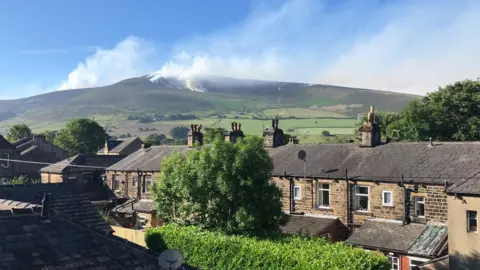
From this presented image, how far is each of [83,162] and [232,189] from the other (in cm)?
3325

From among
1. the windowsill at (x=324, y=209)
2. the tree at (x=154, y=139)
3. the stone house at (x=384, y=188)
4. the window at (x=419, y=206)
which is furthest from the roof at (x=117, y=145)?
the window at (x=419, y=206)

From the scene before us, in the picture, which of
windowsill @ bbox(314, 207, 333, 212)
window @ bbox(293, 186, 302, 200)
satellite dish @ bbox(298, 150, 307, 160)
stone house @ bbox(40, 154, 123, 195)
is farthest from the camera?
stone house @ bbox(40, 154, 123, 195)

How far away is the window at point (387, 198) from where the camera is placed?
79.8 feet

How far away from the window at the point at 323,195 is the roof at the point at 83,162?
87.1ft

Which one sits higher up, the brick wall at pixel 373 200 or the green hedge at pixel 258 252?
the brick wall at pixel 373 200

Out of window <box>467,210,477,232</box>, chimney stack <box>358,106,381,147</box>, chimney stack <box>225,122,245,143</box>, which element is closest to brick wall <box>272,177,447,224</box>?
window <box>467,210,477,232</box>

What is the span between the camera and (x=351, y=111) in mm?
144875

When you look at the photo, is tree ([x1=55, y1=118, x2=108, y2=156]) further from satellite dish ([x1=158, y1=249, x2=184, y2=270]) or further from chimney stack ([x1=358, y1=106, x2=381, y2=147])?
satellite dish ([x1=158, y1=249, x2=184, y2=270])

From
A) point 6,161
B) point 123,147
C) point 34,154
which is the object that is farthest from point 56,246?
point 123,147

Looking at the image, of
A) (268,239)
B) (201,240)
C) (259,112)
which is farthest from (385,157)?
(259,112)

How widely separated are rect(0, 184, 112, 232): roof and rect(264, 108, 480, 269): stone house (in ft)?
40.7

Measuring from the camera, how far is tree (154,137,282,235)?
71.2 feet

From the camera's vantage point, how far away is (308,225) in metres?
25.9

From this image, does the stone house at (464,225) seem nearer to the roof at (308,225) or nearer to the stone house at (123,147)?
the roof at (308,225)
